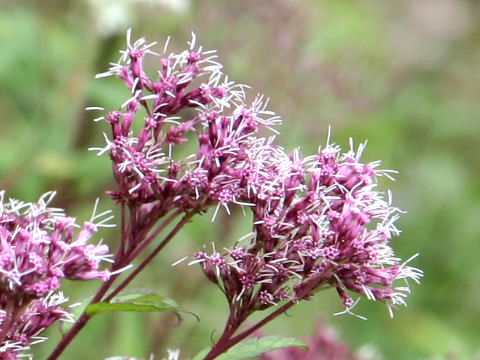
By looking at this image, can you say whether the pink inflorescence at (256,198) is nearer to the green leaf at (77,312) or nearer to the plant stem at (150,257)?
the plant stem at (150,257)

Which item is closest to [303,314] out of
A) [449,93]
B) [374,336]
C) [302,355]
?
[374,336]

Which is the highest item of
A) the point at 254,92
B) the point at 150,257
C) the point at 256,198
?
the point at 254,92

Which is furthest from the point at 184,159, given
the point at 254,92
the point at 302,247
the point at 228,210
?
the point at 254,92

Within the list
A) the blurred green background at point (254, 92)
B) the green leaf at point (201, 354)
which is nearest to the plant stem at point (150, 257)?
the green leaf at point (201, 354)

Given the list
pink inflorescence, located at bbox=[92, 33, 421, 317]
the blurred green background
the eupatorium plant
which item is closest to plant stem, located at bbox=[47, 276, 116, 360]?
the eupatorium plant

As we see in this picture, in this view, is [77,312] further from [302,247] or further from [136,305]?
[302,247]

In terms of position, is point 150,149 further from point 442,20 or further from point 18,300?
point 442,20
